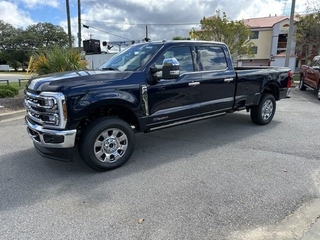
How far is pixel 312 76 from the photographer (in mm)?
11586

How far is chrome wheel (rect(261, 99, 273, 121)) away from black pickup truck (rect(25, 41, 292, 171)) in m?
1.01

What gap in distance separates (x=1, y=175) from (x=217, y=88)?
13.2 feet

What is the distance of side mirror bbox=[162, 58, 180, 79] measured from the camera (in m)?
4.01

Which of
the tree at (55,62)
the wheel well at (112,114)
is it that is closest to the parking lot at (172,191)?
the wheel well at (112,114)

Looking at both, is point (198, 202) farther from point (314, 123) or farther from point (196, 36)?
point (196, 36)

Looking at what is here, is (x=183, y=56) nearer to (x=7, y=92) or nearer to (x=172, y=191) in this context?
(x=172, y=191)

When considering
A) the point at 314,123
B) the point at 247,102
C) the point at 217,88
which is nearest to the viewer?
the point at 217,88

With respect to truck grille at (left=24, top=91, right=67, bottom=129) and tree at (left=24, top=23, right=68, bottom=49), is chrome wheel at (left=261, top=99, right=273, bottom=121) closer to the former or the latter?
truck grille at (left=24, top=91, right=67, bottom=129)

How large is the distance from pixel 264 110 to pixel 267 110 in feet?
0.43

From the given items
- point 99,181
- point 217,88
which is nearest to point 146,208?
point 99,181

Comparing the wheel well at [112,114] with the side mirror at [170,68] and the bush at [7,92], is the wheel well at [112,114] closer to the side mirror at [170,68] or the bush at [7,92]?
the side mirror at [170,68]

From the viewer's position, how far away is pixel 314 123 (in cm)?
668

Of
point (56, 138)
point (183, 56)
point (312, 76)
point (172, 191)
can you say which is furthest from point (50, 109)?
point (312, 76)

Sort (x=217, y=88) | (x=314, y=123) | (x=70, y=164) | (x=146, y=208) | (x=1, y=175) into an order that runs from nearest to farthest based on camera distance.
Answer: (x=146, y=208) → (x=1, y=175) → (x=70, y=164) → (x=217, y=88) → (x=314, y=123)
